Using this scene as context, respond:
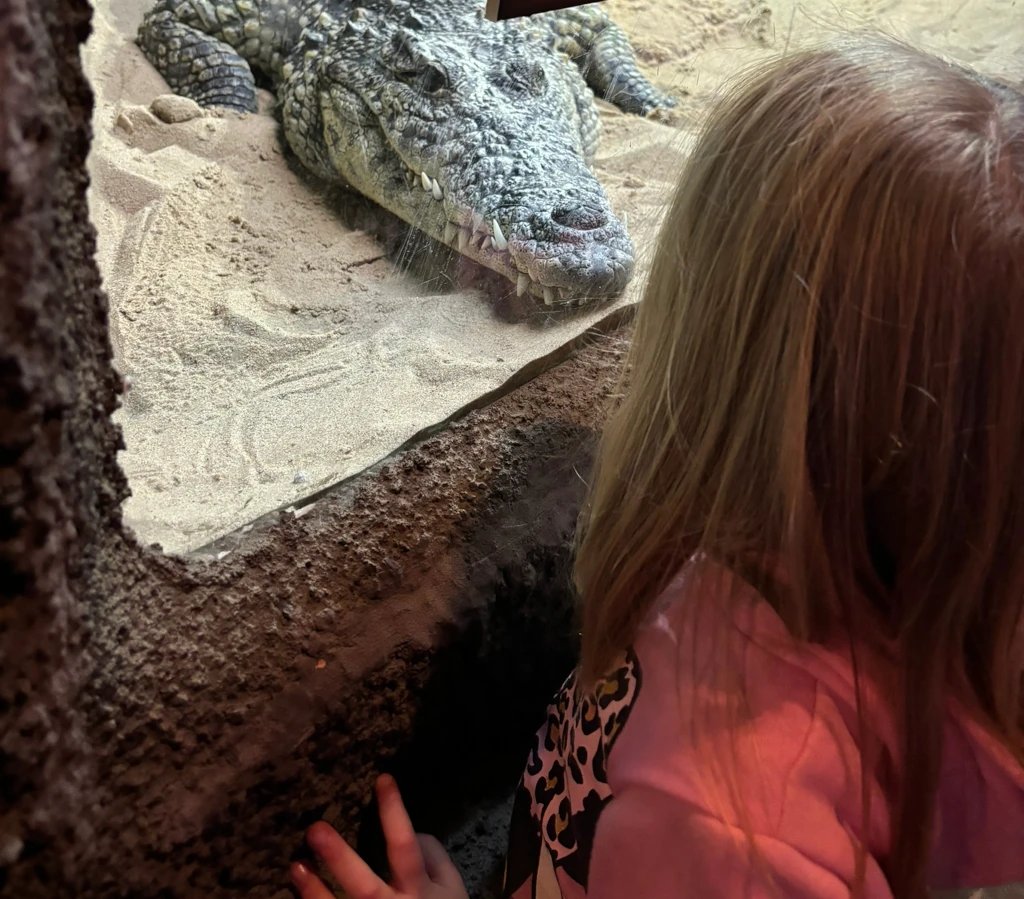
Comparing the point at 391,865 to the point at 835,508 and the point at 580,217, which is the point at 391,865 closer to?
the point at 835,508

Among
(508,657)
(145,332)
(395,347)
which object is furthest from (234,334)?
(508,657)

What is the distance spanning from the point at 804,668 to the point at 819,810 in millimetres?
117

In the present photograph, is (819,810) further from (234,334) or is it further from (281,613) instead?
(234,334)

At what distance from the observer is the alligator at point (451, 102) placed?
159cm

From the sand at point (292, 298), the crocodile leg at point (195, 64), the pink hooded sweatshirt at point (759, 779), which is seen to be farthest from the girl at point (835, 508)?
the crocodile leg at point (195, 64)

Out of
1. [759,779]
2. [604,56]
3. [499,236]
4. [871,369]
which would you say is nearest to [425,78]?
[604,56]

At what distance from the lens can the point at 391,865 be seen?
3.44ft

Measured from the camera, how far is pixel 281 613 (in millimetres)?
962

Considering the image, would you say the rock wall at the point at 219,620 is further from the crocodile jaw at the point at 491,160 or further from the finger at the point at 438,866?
the crocodile jaw at the point at 491,160

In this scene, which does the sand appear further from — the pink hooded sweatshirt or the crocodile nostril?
the pink hooded sweatshirt

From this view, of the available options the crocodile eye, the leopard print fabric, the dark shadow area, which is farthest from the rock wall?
the crocodile eye

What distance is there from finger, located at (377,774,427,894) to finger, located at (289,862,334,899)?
3.5 inches

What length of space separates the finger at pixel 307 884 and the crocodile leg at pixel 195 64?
73.7 inches

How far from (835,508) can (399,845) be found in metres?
0.71
